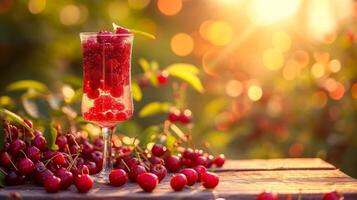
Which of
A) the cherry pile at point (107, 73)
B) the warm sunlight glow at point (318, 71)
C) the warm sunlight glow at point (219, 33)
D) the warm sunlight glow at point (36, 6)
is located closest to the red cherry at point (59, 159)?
the cherry pile at point (107, 73)

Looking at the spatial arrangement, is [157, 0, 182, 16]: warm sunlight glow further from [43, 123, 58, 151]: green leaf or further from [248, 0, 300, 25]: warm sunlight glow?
[43, 123, 58, 151]: green leaf

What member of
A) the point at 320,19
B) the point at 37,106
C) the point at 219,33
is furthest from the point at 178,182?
the point at 219,33

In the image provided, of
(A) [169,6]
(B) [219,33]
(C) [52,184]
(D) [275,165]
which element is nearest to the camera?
(C) [52,184]

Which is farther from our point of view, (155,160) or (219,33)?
(219,33)

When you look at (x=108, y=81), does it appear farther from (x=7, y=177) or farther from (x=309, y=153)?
(x=309, y=153)

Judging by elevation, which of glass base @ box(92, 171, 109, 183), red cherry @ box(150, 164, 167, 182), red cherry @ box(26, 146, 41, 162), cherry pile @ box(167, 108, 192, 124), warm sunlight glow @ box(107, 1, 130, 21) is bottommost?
glass base @ box(92, 171, 109, 183)

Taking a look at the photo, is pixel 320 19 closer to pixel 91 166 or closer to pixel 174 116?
pixel 174 116

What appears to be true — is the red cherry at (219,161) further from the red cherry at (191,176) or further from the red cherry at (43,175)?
the red cherry at (43,175)

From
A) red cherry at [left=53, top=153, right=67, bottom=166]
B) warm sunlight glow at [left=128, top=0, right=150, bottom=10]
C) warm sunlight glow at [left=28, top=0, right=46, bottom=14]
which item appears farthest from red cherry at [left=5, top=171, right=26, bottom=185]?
warm sunlight glow at [left=128, top=0, right=150, bottom=10]
